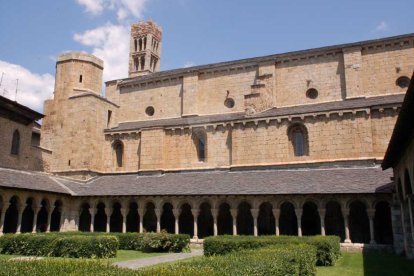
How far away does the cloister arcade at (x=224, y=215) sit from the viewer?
21156 mm

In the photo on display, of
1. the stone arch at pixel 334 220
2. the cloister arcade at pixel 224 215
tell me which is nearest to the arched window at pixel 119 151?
the cloister arcade at pixel 224 215

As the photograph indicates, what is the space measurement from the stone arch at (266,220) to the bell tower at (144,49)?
1189 inches

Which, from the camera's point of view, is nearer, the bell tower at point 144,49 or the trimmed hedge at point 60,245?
the trimmed hedge at point 60,245

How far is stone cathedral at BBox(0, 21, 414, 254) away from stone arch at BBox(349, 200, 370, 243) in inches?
2.4

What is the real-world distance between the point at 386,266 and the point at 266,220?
1148cm

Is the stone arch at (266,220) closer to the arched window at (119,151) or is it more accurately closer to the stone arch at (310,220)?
the stone arch at (310,220)

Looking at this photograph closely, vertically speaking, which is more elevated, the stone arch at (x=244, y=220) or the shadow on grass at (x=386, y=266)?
the stone arch at (x=244, y=220)

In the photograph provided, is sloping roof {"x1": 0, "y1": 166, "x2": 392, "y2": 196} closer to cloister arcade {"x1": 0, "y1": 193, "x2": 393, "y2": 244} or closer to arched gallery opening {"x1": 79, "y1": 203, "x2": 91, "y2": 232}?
cloister arcade {"x1": 0, "y1": 193, "x2": 393, "y2": 244}

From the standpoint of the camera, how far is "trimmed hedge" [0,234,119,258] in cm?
1658

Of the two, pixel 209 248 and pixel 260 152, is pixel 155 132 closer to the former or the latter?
pixel 260 152

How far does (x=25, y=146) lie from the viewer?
28125 mm

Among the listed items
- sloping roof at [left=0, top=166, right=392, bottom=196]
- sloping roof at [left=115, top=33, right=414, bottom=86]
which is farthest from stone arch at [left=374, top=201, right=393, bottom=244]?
sloping roof at [left=115, top=33, right=414, bottom=86]

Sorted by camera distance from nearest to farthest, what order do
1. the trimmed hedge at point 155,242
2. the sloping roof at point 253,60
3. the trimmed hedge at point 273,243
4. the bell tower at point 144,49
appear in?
1. the trimmed hedge at point 273,243
2. the trimmed hedge at point 155,242
3. the sloping roof at point 253,60
4. the bell tower at point 144,49

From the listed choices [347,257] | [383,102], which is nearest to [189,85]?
[383,102]
